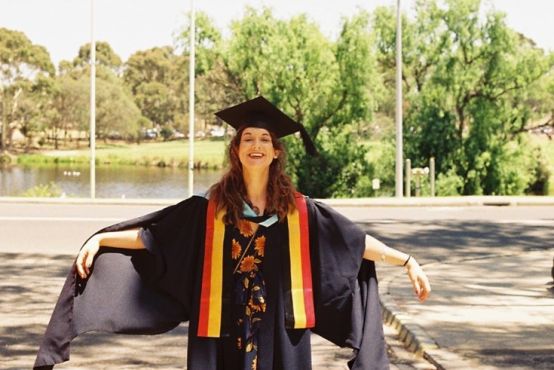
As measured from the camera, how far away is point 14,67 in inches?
2776

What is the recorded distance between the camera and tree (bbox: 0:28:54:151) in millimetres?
68938

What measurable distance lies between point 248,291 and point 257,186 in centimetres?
45

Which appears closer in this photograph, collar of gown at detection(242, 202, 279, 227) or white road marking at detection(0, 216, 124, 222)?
collar of gown at detection(242, 202, 279, 227)

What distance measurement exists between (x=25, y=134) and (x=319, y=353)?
69.9m

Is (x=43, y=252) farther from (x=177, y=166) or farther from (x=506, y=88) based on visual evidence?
(x=177, y=166)

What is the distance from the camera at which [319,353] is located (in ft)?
26.0

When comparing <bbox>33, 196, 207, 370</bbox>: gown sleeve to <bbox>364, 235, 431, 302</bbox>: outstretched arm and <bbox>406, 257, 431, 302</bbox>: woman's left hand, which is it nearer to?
<bbox>364, 235, 431, 302</bbox>: outstretched arm

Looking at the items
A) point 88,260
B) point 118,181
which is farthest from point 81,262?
point 118,181

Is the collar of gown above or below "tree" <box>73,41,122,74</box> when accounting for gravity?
below

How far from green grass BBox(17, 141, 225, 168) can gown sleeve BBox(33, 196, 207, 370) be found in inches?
2251

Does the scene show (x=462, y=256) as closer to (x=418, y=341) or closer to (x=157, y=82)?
(x=418, y=341)

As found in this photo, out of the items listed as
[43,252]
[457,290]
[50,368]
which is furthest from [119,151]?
[50,368]

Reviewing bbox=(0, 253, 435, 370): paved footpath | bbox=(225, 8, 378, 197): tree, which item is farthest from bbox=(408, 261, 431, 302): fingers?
bbox=(225, 8, 378, 197): tree

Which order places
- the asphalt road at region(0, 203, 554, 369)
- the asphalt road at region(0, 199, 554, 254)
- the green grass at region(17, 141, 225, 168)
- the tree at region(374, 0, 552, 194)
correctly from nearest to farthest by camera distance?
1. the asphalt road at region(0, 203, 554, 369)
2. the asphalt road at region(0, 199, 554, 254)
3. the tree at region(374, 0, 552, 194)
4. the green grass at region(17, 141, 225, 168)
